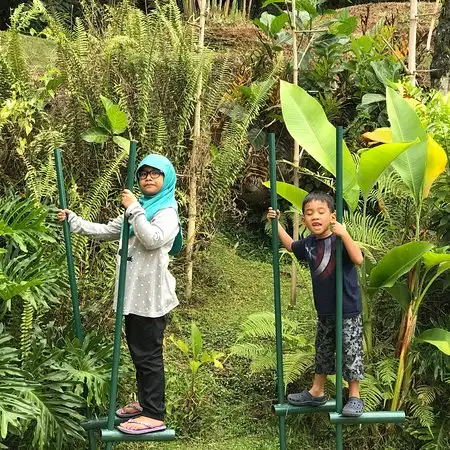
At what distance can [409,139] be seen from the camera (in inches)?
165

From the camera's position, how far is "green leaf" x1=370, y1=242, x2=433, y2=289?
4.05 meters

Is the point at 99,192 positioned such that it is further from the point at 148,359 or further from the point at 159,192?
the point at 148,359

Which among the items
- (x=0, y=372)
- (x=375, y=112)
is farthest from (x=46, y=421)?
(x=375, y=112)

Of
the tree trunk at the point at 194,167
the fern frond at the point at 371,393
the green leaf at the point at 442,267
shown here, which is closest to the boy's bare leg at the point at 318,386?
the fern frond at the point at 371,393

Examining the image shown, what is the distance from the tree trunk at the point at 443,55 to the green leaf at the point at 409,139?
70.4 inches

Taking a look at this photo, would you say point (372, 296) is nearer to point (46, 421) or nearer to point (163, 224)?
point (163, 224)

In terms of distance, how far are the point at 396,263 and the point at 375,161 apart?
1.96ft

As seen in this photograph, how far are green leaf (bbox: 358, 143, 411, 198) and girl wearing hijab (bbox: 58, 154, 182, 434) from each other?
1.03m

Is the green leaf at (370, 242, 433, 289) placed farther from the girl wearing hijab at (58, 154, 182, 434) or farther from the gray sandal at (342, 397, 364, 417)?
the girl wearing hijab at (58, 154, 182, 434)

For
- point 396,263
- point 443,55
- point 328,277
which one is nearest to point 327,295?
point 328,277

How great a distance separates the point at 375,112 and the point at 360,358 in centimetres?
403

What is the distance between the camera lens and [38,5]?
520 cm

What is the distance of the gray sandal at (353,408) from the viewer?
3.62m

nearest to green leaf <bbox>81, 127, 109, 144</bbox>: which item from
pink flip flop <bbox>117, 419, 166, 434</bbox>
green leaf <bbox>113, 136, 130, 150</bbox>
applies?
green leaf <bbox>113, 136, 130, 150</bbox>
